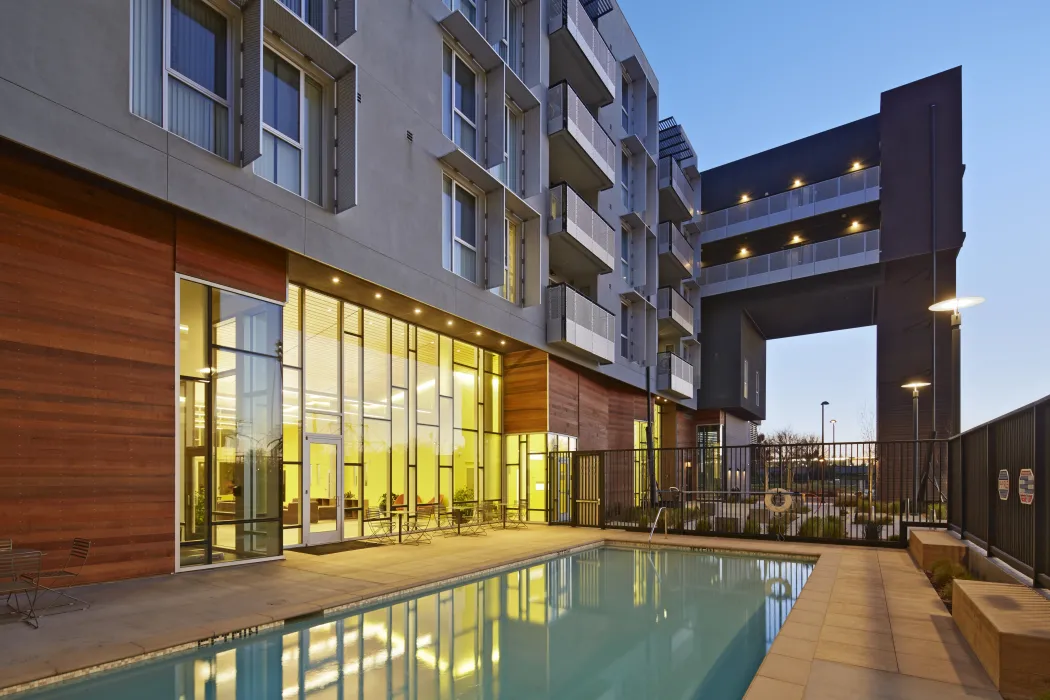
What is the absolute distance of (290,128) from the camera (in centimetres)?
1105

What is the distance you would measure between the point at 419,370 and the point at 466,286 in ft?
8.19

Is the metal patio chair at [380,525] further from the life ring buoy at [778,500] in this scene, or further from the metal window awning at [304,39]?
the metal window awning at [304,39]

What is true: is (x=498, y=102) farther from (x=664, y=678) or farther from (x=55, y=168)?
(x=664, y=678)

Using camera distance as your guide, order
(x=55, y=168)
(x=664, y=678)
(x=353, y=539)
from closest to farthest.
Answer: (x=664, y=678)
(x=55, y=168)
(x=353, y=539)

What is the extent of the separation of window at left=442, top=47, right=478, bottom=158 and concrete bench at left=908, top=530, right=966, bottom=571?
1207 cm

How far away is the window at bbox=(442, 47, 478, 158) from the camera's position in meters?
14.7

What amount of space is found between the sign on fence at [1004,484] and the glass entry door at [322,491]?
10.9m

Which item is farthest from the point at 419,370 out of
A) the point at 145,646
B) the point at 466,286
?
the point at 145,646

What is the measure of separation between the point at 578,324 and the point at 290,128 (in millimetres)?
9667

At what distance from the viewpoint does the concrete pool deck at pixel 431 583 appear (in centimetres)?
507

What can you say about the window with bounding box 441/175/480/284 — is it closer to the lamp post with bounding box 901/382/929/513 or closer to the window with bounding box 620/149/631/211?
the lamp post with bounding box 901/382/929/513

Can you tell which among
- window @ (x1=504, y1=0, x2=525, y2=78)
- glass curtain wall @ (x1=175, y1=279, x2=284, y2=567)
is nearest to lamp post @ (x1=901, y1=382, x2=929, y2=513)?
glass curtain wall @ (x1=175, y1=279, x2=284, y2=567)

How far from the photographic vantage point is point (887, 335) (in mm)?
23766

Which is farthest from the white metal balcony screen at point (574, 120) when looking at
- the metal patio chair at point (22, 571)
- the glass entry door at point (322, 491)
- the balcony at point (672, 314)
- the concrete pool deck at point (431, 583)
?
the metal patio chair at point (22, 571)
